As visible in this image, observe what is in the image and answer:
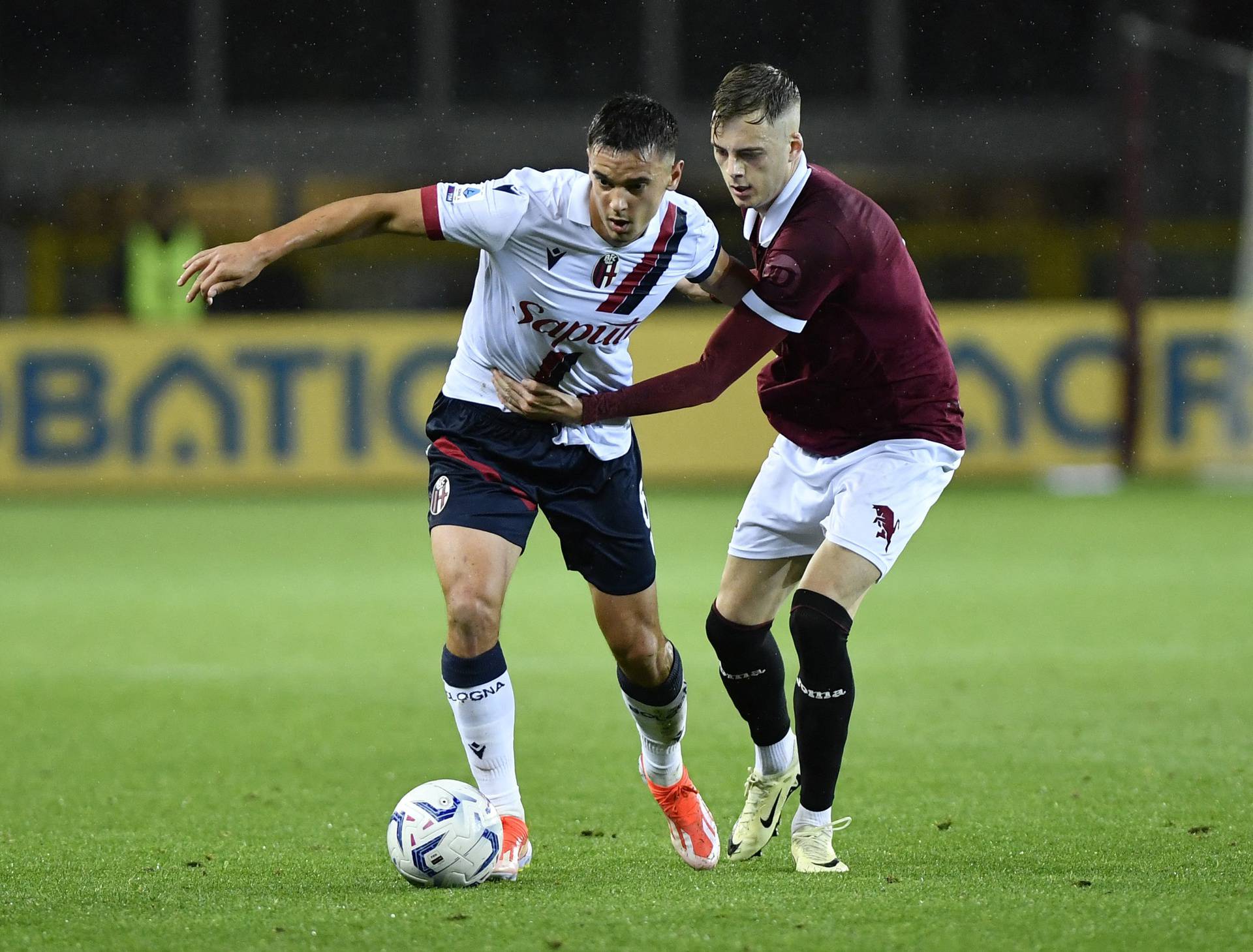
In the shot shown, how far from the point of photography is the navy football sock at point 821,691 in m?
4.59

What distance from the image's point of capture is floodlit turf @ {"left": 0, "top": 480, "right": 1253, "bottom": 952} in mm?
3957

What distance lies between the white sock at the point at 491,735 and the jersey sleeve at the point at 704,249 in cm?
122

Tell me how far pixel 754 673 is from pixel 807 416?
29.7 inches

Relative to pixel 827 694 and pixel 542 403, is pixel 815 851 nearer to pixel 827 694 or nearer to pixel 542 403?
pixel 827 694

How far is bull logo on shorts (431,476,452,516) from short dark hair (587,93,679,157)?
3.21 ft

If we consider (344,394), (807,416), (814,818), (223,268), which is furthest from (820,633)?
(344,394)

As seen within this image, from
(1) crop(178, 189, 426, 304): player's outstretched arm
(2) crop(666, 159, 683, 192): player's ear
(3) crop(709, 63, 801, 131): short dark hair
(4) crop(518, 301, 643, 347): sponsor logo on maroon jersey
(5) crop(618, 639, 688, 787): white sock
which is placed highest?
(3) crop(709, 63, 801, 131): short dark hair

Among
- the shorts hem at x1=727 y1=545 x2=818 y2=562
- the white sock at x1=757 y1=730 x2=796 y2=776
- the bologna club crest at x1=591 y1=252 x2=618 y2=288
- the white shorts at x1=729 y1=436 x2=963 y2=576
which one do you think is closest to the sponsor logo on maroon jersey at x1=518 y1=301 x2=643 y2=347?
the bologna club crest at x1=591 y1=252 x2=618 y2=288

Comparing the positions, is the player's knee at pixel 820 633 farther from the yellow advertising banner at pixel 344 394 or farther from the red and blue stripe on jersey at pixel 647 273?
the yellow advertising banner at pixel 344 394

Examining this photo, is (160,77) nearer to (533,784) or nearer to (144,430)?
(144,430)

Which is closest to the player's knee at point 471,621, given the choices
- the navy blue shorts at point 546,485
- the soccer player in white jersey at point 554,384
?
the soccer player in white jersey at point 554,384

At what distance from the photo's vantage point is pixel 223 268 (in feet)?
14.4

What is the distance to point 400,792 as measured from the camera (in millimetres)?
5594

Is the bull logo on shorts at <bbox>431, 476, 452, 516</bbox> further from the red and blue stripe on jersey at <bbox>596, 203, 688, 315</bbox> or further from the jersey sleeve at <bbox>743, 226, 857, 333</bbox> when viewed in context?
the jersey sleeve at <bbox>743, 226, 857, 333</bbox>
